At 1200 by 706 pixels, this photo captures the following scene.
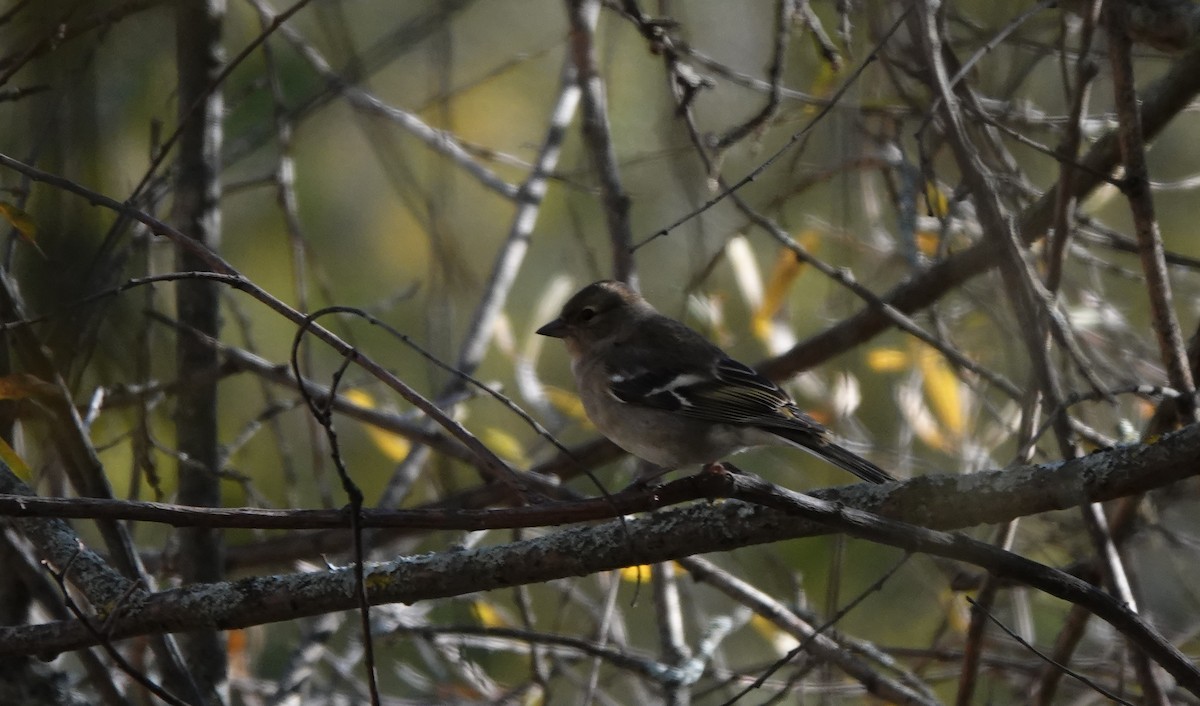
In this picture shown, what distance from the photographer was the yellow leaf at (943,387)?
4.95 m

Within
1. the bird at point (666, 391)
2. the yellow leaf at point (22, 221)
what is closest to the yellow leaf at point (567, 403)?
the bird at point (666, 391)

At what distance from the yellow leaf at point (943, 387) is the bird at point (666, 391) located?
87 centimetres

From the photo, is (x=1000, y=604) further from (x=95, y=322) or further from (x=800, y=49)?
(x=95, y=322)

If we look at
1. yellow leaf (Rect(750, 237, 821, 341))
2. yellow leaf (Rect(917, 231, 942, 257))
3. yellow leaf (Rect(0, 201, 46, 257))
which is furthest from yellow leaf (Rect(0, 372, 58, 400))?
yellow leaf (Rect(917, 231, 942, 257))

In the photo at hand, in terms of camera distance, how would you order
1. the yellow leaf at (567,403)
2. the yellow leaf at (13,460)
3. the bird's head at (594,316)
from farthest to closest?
1. the yellow leaf at (567,403)
2. the bird's head at (594,316)
3. the yellow leaf at (13,460)

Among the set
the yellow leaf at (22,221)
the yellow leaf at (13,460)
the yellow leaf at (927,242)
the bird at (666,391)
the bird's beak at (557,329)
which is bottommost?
the yellow leaf at (13,460)

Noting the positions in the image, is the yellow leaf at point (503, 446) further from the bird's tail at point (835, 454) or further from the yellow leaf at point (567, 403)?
the bird's tail at point (835, 454)

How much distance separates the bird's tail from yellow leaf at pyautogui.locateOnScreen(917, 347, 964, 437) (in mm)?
1085

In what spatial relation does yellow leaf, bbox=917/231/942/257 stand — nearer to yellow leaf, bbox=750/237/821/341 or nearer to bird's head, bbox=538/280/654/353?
yellow leaf, bbox=750/237/821/341

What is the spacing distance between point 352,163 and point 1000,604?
5.27m

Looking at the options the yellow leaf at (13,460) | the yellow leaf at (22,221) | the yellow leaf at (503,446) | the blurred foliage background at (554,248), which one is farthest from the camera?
the yellow leaf at (503,446)

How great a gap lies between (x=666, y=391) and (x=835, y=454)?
85 cm

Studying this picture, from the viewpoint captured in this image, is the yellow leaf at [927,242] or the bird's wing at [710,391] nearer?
the bird's wing at [710,391]

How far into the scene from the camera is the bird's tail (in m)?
3.72
